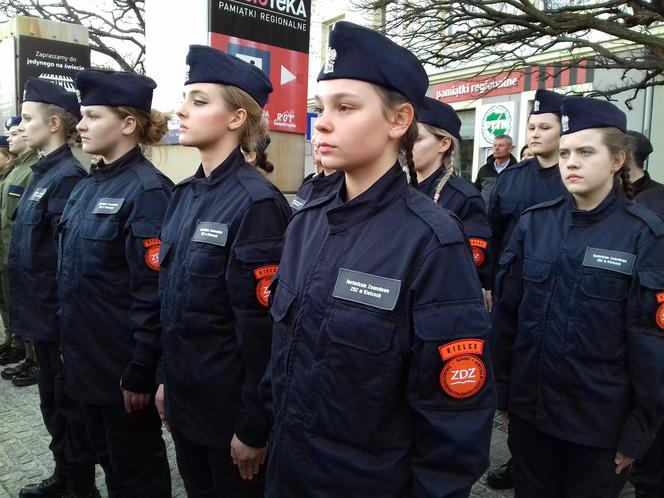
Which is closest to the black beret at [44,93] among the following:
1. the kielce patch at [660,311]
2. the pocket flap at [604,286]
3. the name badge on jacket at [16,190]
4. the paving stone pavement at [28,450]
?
the name badge on jacket at [16,190]

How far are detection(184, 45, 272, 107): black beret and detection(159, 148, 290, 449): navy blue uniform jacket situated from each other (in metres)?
0.44

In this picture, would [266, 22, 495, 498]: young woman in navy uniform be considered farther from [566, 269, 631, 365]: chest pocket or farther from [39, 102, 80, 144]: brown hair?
[39, 102, 80, 144]: brown hair

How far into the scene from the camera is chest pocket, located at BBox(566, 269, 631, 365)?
2.45m

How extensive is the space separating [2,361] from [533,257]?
5630 millimetres

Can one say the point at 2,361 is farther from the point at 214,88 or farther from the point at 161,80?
the point at 214,88

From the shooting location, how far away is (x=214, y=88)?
248 centimetres

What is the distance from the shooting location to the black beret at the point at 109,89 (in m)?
3.01

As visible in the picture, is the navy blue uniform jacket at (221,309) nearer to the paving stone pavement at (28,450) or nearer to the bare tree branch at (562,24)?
the paving stone pavement at (28,450)

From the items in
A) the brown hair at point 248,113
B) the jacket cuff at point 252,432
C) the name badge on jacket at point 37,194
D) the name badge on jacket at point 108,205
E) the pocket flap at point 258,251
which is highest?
the brown hair at point 248,113

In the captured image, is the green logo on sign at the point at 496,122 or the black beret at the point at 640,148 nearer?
the black beret at the point at 640,148

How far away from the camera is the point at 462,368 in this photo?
1.50 m

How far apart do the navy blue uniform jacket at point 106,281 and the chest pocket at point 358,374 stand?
1.39 m

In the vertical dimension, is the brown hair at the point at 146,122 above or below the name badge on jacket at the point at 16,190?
above

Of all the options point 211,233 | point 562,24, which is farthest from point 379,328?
point 562,24
